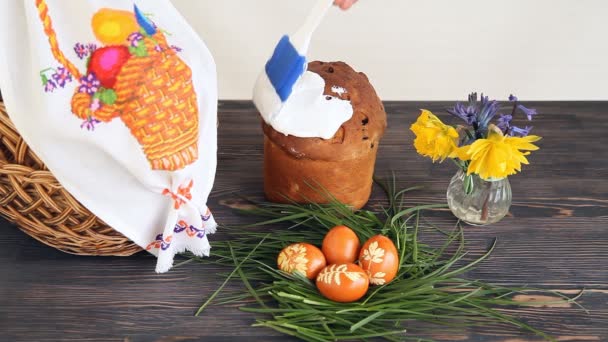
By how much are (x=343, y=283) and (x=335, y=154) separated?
189 mm

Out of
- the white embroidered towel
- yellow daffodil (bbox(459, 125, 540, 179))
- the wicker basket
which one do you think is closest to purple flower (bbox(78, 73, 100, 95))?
the white embroidered towel

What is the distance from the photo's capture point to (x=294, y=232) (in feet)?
3.14

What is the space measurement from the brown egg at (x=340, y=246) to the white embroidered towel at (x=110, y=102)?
17 cm

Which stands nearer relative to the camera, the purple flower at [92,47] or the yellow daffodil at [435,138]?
the purple flower at [92,47]

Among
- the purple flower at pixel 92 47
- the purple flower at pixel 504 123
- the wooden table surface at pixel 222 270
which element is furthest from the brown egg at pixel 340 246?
the purple flower at pixel 92 47

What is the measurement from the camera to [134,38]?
811mm

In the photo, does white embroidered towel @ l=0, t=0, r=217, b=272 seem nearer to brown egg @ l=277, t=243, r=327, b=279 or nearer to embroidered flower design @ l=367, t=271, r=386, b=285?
brown egg @ l=277, t=243, r=327, b=279

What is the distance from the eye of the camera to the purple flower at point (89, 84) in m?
0.80

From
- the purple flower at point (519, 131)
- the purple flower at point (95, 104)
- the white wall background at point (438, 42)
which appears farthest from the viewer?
the white wall background at point (438, 42)

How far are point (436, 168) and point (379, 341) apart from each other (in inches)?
15.2

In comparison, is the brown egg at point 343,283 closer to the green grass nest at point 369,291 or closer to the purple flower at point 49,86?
the green grass nest at point 369,291

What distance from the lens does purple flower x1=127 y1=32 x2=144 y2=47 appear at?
0.81 m

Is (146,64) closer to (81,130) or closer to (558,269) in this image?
(81,130)

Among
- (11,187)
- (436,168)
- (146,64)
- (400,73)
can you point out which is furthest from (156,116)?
(400,73)
